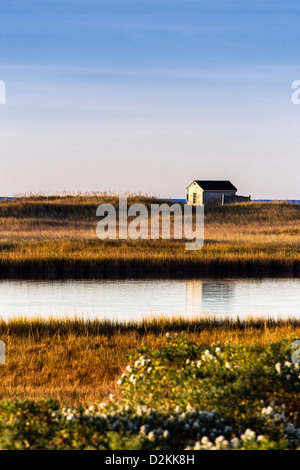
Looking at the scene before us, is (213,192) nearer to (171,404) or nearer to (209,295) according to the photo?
(209,295)

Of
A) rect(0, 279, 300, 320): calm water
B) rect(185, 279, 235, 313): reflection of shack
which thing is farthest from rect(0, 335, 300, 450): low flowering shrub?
rect(185, 279, 235, 313): reflection of shack

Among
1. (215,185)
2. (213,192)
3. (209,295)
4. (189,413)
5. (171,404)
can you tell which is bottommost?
(209,295)

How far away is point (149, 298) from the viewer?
2431 centimetres

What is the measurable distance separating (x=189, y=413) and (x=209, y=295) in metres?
18.6

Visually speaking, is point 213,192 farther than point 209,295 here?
Yes

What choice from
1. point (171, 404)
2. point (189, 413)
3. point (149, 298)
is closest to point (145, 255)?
point (149, 298)

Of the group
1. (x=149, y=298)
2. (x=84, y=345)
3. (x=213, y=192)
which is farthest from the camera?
(x=213, y=192)

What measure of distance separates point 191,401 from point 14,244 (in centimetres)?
3259

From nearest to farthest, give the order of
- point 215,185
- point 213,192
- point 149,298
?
point 149,298 < point 213,192 < point 215,185

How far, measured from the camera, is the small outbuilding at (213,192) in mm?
75244

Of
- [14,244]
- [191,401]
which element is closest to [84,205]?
[14,244]

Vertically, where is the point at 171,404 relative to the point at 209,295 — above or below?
above

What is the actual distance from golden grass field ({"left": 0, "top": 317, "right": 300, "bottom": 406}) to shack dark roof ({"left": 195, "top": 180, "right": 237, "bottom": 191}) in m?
61.3
